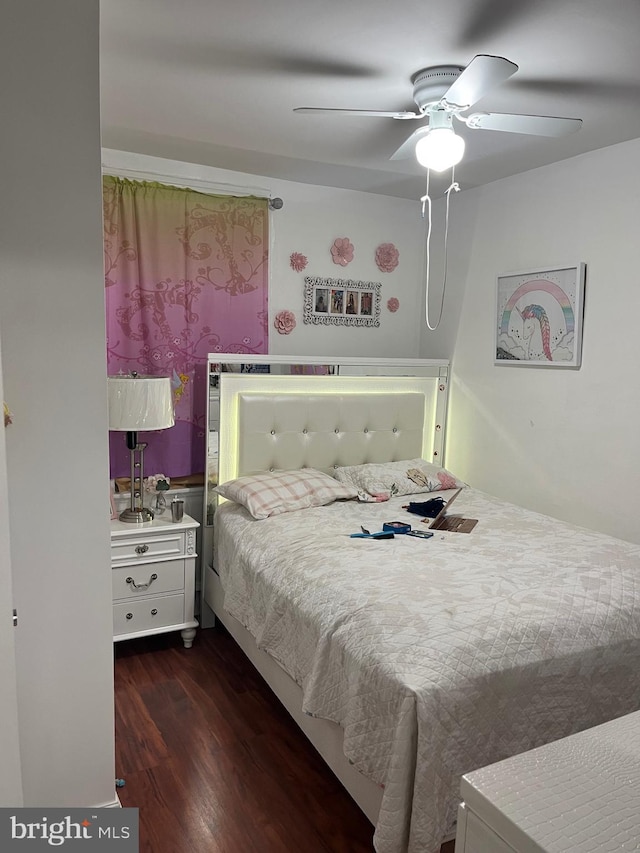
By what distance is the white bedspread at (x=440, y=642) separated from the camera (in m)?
1.60

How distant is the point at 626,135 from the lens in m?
2.81

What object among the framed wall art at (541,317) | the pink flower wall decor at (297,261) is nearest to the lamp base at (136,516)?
the pink flower wall decor at (297,261)

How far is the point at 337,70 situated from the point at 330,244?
164 cm

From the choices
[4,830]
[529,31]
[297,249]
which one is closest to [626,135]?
[529,31]

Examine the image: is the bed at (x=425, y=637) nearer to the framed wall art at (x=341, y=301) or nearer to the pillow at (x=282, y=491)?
the pillow at (x=282, y=491)

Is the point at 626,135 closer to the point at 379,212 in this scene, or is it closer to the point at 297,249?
the point at 379,212

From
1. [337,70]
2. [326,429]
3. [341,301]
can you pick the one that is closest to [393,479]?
[326,429]

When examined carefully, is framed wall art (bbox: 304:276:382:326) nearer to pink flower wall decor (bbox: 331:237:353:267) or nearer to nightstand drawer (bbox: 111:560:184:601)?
pink flower wall decor (bbox: 331:237:353:267)

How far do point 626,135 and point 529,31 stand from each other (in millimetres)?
1216

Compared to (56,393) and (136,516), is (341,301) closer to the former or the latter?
(136,516)

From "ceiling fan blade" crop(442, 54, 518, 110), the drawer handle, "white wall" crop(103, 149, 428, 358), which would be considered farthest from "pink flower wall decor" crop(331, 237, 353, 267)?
the drawer handle

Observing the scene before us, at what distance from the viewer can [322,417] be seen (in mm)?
3615

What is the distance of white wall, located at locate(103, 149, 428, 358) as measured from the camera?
11.6 feet

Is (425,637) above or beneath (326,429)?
beneath
